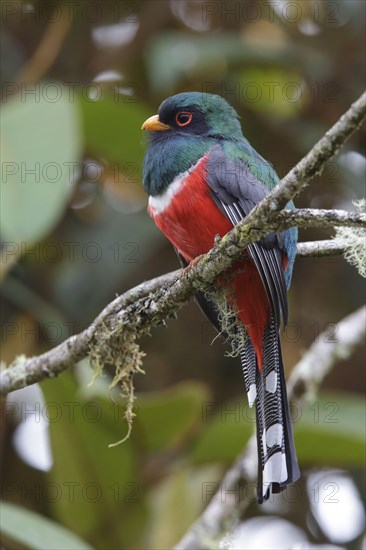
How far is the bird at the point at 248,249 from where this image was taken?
2857 mm

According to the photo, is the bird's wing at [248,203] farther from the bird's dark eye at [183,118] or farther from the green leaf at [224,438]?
the green leaf at [224,438]

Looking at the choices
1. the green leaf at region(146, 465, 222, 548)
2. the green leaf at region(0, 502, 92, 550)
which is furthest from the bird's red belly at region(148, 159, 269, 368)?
the green leaf at region(0, 502, 92, 550)

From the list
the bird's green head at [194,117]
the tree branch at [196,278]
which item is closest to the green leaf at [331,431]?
the tree branch at [196,278]

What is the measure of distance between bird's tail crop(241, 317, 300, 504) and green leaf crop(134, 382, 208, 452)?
41 cm

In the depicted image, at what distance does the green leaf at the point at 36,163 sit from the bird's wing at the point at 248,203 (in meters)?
0.60

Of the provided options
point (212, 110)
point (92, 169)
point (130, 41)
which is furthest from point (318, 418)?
point (130, 41)

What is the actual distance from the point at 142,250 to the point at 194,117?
1078mm

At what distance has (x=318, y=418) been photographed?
359 centimetres

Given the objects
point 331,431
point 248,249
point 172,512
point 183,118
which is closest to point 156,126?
point 183,118

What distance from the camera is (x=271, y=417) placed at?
9.68 ft

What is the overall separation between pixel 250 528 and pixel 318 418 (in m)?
1.00

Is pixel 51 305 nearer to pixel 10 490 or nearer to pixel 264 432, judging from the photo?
pixel 10 490

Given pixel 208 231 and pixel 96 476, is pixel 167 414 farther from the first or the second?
pixel 208 231

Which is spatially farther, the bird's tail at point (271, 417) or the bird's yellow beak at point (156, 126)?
the bird's yellow beak at point (156, 126)
